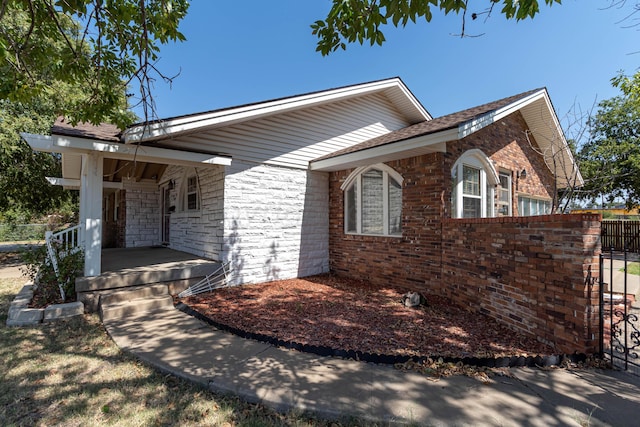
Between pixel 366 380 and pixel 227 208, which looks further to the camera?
pixel 227 208

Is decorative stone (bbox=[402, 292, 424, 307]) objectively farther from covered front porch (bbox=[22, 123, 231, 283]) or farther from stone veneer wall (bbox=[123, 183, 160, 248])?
stone veneer wall (bbox=[123, 183, 160, 248])

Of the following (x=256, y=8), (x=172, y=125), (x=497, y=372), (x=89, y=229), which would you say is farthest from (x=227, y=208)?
(x=497, y=372)

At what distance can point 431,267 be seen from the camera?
600cm

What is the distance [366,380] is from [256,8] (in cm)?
618

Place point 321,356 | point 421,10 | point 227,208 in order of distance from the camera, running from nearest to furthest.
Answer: point 421,10 < point 321,356 < point 227,208

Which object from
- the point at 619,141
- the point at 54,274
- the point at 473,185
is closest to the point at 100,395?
the point at 54,274

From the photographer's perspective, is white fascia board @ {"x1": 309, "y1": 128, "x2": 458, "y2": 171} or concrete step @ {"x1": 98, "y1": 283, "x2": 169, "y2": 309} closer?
concrete step @ {"x1": 98, "y1": 283, "x2": 169, "y2": 309}

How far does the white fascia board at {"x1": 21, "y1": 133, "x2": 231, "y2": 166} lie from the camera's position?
5005 mm

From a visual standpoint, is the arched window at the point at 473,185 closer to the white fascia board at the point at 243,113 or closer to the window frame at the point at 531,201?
the window frame at the point at 531,201

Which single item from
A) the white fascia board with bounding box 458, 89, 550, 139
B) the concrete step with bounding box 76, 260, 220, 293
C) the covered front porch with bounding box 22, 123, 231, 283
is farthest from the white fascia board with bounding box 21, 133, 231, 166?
the white fascia board with bounding box 458, 89, 550, 139

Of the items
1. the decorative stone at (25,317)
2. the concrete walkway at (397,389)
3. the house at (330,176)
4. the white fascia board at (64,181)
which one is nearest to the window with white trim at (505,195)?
the house at (330,176)

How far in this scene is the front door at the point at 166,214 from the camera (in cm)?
1098

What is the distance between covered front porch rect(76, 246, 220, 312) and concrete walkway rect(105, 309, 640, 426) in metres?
2.07

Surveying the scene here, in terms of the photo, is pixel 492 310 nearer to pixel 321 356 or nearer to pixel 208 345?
pixel 321 356
